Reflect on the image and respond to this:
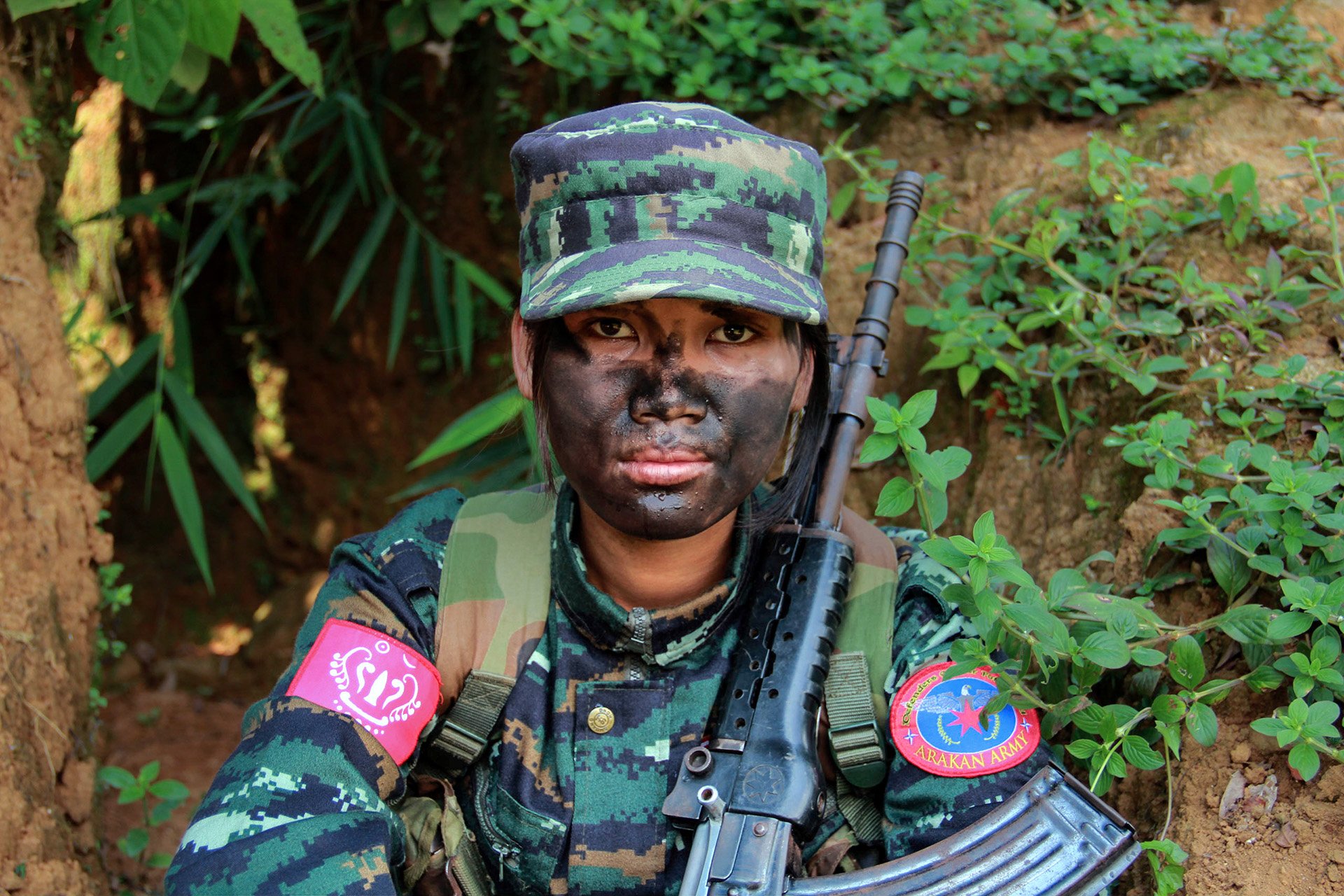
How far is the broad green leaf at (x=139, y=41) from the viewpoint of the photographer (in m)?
2.54

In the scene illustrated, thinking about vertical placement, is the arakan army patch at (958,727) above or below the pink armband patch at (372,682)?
below

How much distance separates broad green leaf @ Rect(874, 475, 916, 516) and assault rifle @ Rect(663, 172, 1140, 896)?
0.19 metres

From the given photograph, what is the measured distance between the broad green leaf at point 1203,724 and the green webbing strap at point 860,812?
54 cm

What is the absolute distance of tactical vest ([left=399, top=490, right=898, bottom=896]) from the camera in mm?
1926

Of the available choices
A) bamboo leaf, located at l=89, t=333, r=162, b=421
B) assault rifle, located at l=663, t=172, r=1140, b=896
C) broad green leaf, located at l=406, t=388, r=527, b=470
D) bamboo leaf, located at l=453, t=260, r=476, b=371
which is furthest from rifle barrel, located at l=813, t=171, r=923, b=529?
bamboo leaf, located at l=89, t=333, r=162, b=421

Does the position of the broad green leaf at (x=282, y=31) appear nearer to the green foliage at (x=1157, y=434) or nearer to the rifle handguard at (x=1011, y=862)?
the green foliage at (x=1157, y=434)

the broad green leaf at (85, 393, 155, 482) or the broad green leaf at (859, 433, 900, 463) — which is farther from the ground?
the broad green leaf at (859, 433, 900, 463)

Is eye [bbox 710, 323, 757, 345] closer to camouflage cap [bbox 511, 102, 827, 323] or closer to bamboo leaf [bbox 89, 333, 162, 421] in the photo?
camouflage cap [bbox 511, 102, 827, 323]

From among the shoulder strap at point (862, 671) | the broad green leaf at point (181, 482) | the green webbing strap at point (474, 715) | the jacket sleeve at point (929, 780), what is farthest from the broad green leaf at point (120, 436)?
the jacket sleeve at point (929, 780)

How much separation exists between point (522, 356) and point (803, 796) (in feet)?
3.02

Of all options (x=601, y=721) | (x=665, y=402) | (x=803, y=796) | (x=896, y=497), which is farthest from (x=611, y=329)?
(x=803, y=796)

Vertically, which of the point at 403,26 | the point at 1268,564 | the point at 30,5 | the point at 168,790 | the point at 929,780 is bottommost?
the point at 168,790

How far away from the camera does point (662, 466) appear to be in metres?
→ 1.83

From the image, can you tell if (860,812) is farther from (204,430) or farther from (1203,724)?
(204,430)
